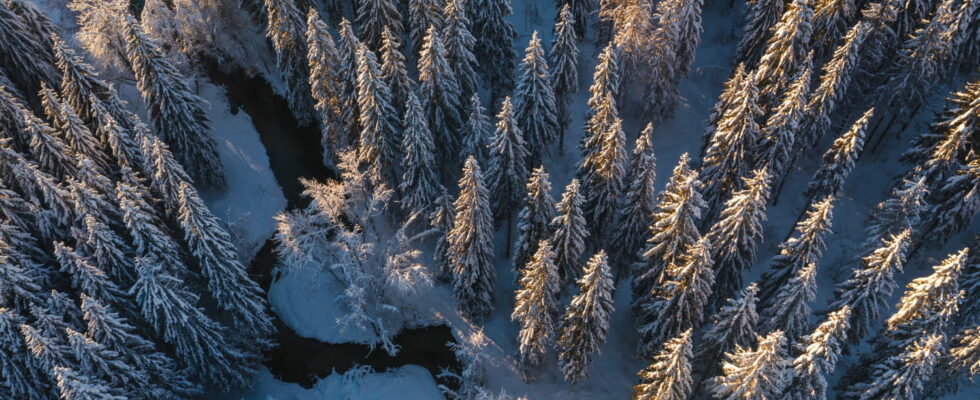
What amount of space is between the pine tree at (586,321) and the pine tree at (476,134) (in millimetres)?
11642

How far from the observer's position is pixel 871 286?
2838 cm

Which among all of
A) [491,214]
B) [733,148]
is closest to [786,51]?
[733,148]

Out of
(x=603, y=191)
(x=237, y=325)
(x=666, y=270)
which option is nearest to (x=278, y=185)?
(x=237, y=325)

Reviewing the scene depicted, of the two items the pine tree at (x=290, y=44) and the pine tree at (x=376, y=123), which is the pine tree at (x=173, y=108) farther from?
the pine tree at (x=376, y=123)

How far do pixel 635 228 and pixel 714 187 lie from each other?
6389 mm

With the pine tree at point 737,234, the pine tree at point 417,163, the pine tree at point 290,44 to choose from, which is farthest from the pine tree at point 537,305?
the pine tree at point 290,44

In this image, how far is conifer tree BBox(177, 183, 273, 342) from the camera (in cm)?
3119

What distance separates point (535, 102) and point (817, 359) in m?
21.8

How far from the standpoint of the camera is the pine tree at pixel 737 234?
2878 cm

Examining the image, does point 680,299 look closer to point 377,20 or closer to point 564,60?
point 564,60

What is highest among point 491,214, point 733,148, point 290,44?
point 290,44

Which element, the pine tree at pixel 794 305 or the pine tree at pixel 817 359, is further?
the pine tree at pixel 794 305

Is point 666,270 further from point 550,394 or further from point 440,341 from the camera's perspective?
point 440,341

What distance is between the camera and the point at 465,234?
110 ft
